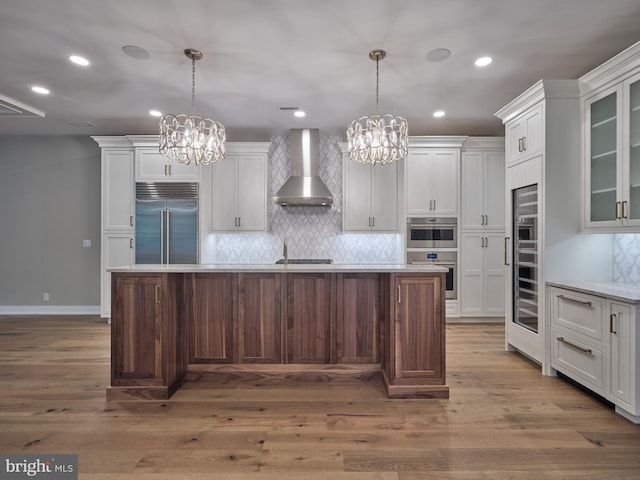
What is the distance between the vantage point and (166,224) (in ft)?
16.2

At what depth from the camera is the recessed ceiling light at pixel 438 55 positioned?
2999 mm

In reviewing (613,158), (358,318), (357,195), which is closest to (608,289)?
(613,158)

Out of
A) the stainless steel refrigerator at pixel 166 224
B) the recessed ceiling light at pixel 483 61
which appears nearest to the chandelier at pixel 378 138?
the recessed ceiling light at pixel 483 61

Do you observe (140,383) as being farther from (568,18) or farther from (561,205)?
(568,18)

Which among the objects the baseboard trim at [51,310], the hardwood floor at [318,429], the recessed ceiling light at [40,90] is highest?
the recessed ceiling light at [40,90]

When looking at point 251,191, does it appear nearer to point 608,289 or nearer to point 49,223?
point 49,223

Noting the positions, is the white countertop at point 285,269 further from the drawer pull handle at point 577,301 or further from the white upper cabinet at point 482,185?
the white upper cabinet at point 482,185

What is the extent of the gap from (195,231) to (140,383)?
2.60 metres

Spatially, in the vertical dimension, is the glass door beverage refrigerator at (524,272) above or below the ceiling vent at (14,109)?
below

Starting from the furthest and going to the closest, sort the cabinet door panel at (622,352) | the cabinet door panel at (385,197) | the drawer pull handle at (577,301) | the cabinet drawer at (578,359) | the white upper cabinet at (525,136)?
the cabinet door panel at (385,197) → the white upper cabinet at (525,136) → the drawer pull handle at (577,301) → the cabinet drawer at (578,359) → the cabinet door panel at (622,352)

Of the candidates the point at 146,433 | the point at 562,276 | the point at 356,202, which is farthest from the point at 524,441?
the point at 356,202

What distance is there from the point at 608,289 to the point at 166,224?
15.9 feet

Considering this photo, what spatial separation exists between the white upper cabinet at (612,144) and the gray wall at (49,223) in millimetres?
6252

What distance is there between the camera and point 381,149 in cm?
307
